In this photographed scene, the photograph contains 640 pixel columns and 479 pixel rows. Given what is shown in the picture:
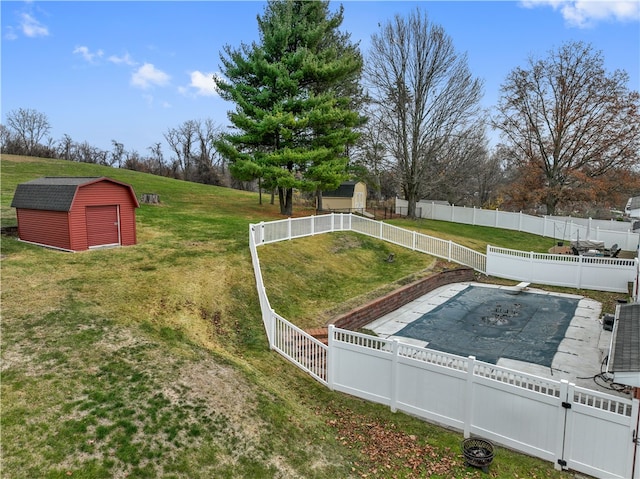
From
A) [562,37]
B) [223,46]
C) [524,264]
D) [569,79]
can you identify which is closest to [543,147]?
[569,79]

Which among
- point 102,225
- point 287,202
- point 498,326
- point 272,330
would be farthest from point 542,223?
point 102,225

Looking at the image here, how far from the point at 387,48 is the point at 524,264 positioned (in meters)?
19.9

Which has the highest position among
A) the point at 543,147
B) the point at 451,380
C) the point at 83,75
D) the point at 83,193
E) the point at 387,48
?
the point at 387,48

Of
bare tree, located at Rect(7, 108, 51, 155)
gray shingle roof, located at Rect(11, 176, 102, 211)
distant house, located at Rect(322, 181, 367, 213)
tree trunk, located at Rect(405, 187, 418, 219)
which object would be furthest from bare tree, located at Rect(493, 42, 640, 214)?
bare tree, located at Rect(7, 108, 51, 155)

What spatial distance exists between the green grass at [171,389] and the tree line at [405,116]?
11626 mm

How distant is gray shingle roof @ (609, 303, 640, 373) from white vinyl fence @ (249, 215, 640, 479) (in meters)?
0.51

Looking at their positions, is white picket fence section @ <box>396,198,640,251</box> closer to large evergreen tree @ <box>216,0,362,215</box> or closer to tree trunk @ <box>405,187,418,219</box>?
tree trunk @ <box>405,187,418,219</box>

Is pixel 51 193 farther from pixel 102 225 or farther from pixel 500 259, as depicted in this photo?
pixel 500 259

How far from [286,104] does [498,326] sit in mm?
16290

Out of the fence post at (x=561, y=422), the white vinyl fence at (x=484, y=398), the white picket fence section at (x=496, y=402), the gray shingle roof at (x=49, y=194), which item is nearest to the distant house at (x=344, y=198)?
the gray shingle roof at (x=49, y=194)

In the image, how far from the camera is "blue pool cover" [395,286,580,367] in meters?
10.3

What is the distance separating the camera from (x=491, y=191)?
5062 cm

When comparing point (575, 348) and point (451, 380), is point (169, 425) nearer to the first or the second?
point (451, 380)

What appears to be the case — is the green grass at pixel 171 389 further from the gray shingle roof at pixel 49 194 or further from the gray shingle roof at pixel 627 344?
the gray shingle roof at pixel 627 344
